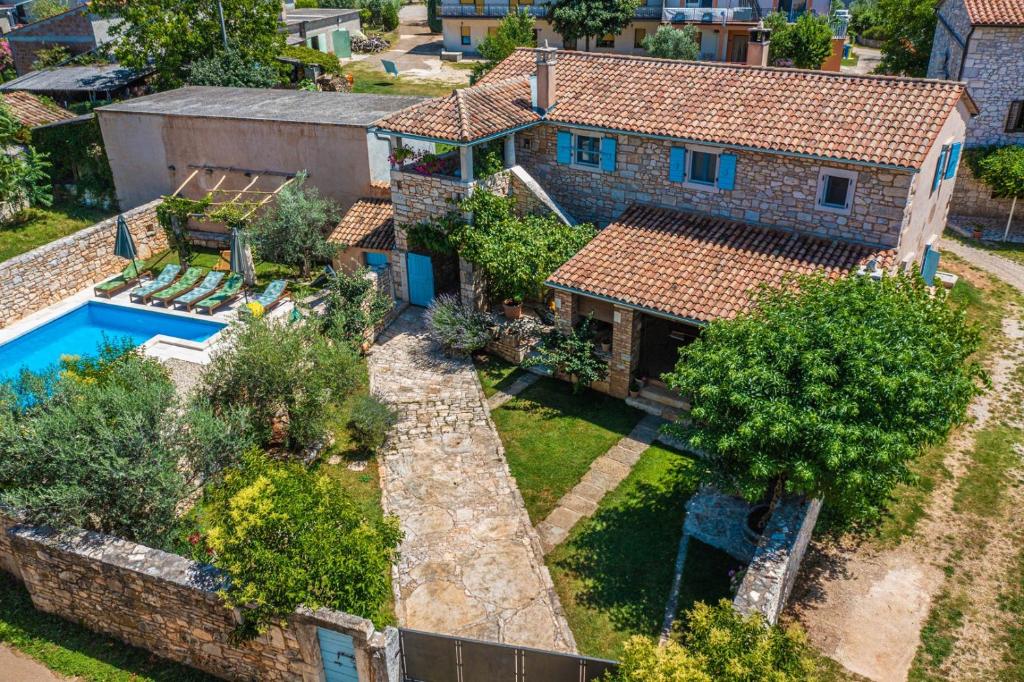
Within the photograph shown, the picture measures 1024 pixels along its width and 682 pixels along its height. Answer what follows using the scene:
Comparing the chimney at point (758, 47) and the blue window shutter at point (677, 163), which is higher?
the chimney at point (758, 47)

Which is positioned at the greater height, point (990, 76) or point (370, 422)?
point (990, 76)

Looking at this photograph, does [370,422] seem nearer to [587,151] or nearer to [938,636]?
[587,151]

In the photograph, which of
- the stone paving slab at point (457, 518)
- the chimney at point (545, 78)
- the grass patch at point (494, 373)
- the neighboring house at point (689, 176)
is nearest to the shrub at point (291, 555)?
the stone paving slab at point (457, 518)

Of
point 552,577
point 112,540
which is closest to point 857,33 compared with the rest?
point 552,577

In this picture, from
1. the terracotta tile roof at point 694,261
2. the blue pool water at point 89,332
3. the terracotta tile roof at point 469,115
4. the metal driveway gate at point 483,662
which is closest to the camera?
the metal driveway gate at point 483,662

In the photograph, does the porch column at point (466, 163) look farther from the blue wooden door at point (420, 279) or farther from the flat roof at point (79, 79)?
the flat roof at point (79, 79)

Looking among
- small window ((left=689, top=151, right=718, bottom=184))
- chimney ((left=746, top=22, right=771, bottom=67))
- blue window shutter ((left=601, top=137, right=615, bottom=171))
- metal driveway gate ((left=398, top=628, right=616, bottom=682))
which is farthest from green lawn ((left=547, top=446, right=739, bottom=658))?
chimney ((left=746, top=22, right=771, bottom=67))

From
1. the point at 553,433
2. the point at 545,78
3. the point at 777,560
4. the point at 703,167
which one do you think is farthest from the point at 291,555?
the point at 545,78
